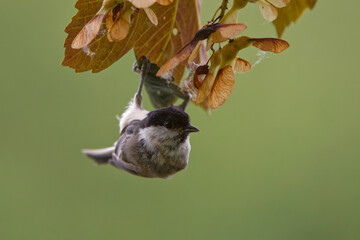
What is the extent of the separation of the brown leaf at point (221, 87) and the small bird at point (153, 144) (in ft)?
3.39

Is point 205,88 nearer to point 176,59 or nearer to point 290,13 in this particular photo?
point 176,59

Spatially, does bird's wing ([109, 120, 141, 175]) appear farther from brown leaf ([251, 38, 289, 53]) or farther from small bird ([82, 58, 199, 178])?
brown leaf ([251, 38, 289, 53])

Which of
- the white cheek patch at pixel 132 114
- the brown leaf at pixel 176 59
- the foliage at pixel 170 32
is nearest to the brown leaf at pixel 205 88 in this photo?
the foliage at pixel 170 32

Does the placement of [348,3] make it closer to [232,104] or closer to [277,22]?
[232,104]

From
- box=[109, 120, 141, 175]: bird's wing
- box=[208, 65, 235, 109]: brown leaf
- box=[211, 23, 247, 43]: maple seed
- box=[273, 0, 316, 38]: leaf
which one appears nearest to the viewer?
box=[211, 23, 247, 43]: maple seed

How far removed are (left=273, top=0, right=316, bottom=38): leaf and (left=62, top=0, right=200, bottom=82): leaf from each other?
0.19m

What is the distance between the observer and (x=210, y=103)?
889 millimetres

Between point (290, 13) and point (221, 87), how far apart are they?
34cm

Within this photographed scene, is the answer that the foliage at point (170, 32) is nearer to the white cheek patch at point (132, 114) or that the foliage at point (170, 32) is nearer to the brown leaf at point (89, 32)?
the brown leaf at point (89, 32)

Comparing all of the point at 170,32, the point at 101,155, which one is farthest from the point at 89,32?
the point at 101,155

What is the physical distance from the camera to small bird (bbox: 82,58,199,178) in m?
1.98

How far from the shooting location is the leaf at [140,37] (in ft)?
2.98

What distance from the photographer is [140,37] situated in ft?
3.56

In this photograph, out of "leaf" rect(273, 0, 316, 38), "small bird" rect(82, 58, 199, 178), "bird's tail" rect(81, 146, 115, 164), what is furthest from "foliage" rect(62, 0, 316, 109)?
"bird's tail" rect(81, 146, 115, 164)
